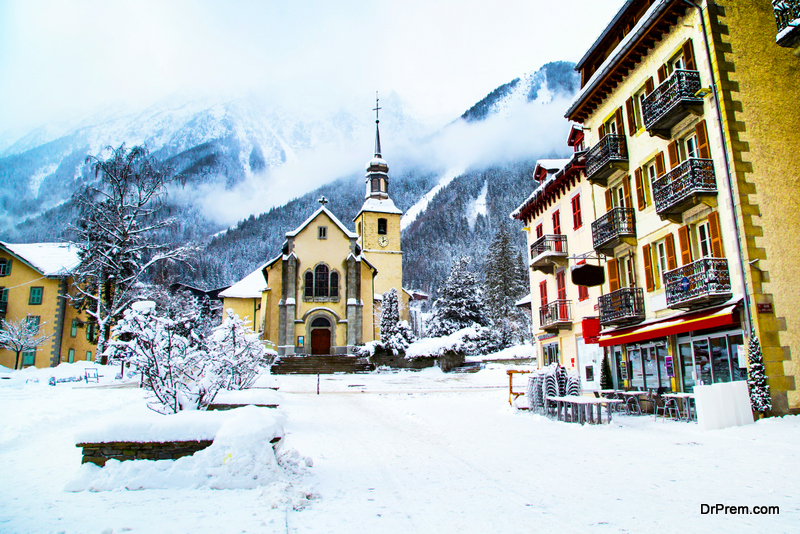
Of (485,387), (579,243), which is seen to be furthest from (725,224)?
(485,387)

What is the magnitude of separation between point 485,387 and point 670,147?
54.1ft

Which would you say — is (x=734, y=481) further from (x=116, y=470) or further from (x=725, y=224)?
(x=725, y=224)

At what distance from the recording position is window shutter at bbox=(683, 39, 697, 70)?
15834 millimetres

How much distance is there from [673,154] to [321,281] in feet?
122

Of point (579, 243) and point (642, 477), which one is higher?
point (579, 243)

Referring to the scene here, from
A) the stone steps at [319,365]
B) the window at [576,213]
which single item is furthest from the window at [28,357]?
the window at [576,213]

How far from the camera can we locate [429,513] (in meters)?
5.79

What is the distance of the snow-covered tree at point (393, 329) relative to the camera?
45.3 m

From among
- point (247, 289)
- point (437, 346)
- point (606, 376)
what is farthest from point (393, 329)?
point (606, 376)

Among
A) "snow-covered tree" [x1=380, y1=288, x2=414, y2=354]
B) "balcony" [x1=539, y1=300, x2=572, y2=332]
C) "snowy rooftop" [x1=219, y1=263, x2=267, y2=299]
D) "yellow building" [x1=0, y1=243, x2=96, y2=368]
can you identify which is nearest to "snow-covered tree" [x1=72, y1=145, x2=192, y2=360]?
"yellow building" [x1=0, y1=243, x2=96, y2=368]

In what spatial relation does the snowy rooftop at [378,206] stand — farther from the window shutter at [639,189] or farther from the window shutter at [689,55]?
the window shutter at [689,55]

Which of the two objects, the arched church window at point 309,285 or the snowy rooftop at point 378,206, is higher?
the snowy rooftop at point 378,206

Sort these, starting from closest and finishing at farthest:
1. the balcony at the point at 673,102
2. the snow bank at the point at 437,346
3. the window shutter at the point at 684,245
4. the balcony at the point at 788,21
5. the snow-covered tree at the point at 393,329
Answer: the balcony at the point at 788,21 → the balcony at the point at 673,102 → the window shutter at the point at 684,245 → the snow bank at the point at 437,346 → the snow-covered tree at the point at 393,329

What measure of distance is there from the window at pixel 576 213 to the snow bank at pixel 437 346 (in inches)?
810
